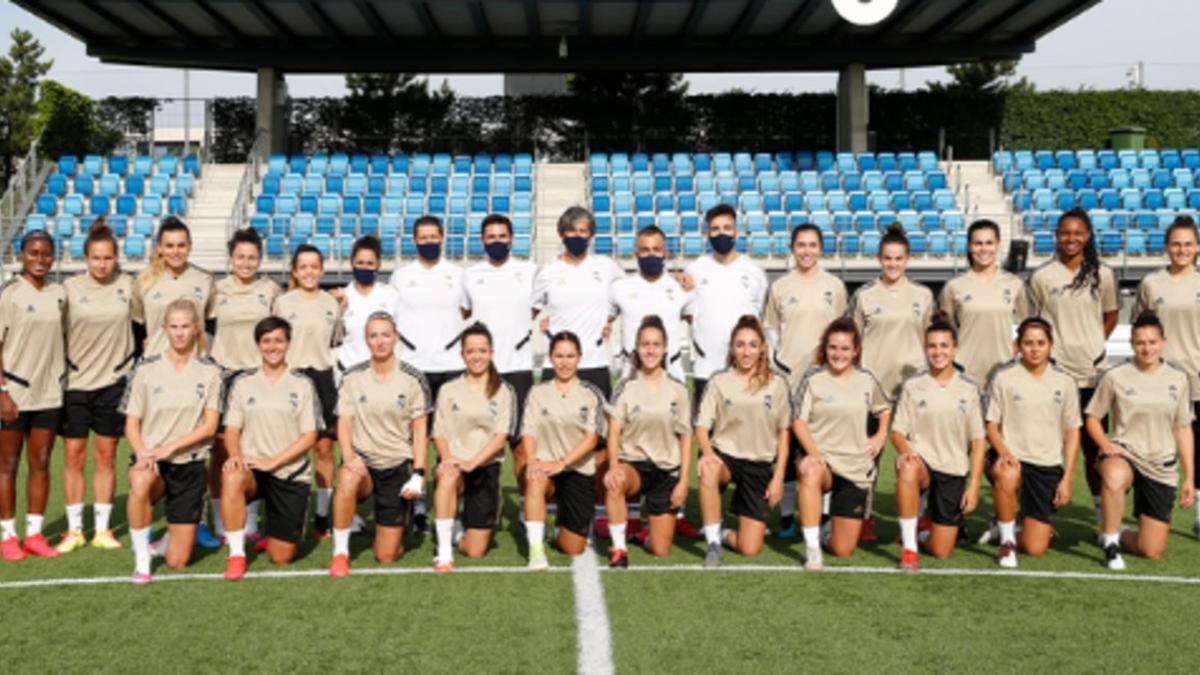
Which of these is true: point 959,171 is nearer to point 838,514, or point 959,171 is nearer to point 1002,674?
point 838,514

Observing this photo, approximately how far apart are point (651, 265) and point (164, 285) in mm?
2621

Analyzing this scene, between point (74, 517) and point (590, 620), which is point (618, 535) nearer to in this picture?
point (590, 620)

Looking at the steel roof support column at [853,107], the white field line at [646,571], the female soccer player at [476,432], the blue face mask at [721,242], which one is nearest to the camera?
the white field line at [646,571]

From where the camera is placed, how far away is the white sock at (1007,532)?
557 centimetres

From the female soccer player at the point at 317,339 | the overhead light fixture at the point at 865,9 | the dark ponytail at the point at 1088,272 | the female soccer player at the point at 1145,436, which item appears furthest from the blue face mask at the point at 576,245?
the overhead light fixture at the point at 865,9

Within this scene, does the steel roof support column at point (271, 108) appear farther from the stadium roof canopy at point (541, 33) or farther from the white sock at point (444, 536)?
the white sock at point (444, 536)

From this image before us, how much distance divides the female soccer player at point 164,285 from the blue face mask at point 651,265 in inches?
92.3

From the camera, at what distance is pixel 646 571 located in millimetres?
5348

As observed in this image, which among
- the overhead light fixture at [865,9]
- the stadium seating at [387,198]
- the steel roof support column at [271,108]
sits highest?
the overhead light fixture at [865,9]

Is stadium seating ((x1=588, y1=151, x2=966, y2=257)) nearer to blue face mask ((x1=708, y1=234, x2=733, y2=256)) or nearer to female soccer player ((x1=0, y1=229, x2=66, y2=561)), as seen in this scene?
blue face mask ((x1=708, y1=234, x2=733, y2=256))

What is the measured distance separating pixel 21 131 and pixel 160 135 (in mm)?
12516

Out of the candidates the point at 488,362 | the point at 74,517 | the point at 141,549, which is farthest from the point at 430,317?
the point at 74,517

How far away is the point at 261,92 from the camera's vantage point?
24.6 meters

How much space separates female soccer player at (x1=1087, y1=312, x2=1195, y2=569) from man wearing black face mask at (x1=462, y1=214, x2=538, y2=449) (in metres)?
3.03
